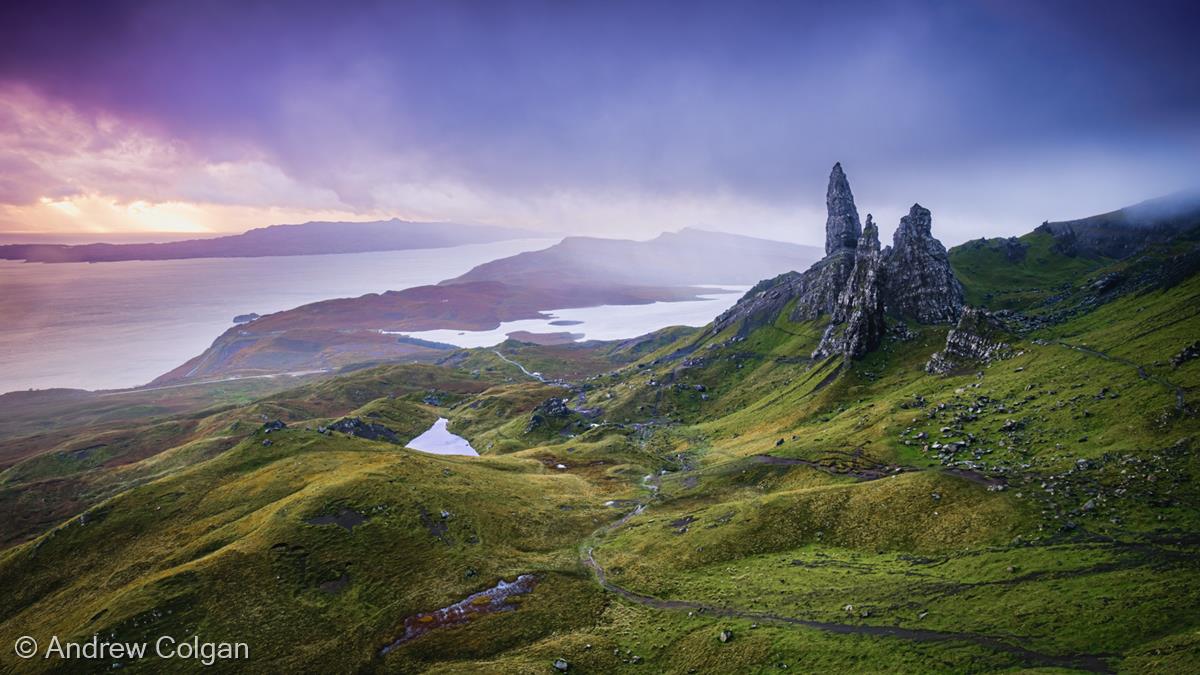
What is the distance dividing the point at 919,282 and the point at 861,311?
38775 mm

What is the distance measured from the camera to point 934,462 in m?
85.4

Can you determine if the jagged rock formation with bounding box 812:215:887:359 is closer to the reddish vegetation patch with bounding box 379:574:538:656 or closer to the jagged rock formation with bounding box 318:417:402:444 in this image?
the reddish vegetation patch with bounding box 379:574:538:656

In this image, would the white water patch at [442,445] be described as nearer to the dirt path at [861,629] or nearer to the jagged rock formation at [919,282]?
the dirt path at [861,629]

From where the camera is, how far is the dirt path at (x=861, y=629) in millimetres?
39375

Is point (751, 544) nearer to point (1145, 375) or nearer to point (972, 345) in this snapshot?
point (1145, 375)

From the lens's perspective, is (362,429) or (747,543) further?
(362,429)

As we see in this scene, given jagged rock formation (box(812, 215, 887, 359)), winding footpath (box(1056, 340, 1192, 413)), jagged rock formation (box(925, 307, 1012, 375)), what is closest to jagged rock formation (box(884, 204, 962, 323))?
jagged rock formation (box(812, 215, 887, 359))

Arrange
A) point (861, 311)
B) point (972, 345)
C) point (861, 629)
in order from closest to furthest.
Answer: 1. point (861, 629)
2. point (972, 345)
3. point (861, 311)

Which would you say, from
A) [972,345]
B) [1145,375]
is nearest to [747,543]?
[1145,375]

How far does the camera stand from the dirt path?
3938cm

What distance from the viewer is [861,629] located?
49.9 metres

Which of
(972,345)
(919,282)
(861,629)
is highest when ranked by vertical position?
(919,282)

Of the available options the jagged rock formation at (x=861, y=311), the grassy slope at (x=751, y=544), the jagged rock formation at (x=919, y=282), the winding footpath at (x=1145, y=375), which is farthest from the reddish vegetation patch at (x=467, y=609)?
the jagged rock formation at (x=919, y=282)

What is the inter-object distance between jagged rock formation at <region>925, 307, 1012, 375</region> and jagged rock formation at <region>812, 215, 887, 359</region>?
72.6 feet
